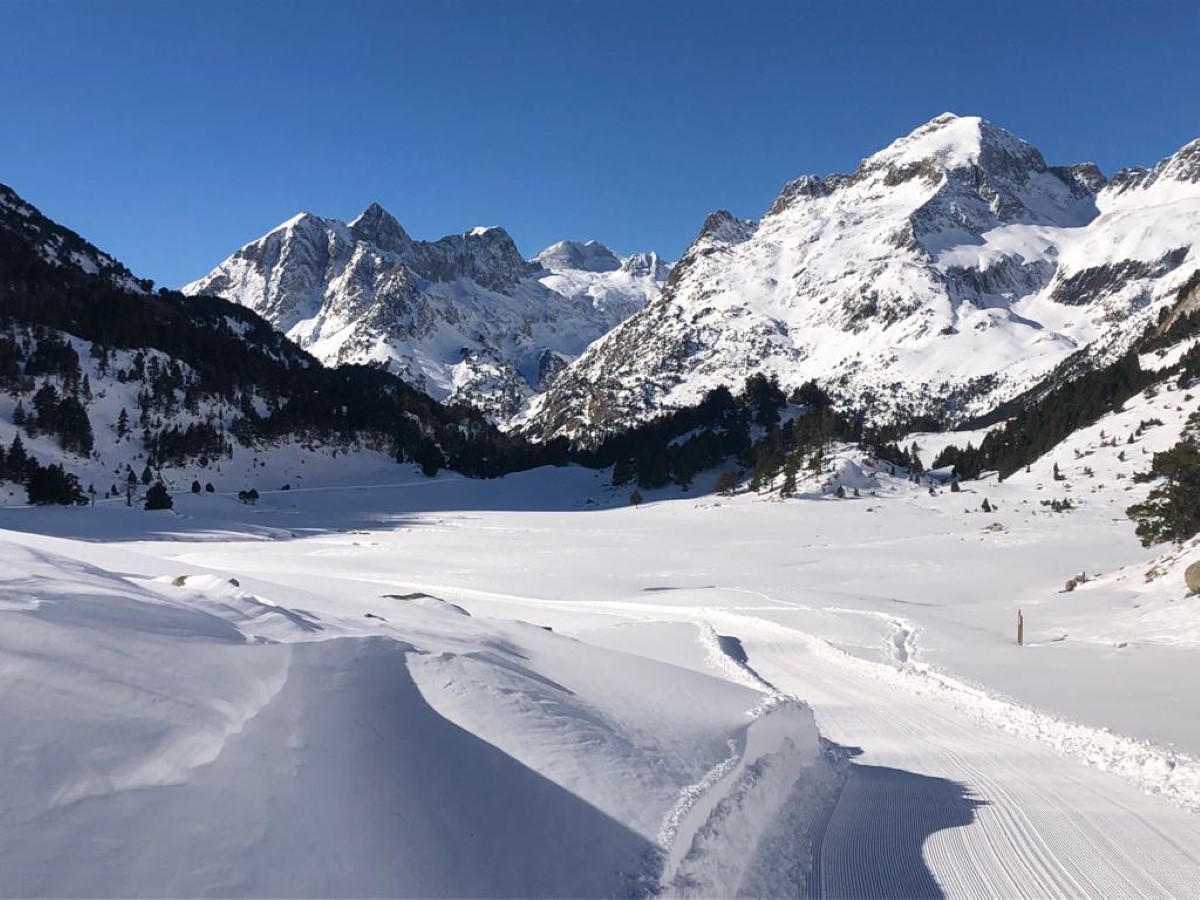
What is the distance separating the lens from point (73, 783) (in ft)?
11.1

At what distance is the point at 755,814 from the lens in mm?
6289

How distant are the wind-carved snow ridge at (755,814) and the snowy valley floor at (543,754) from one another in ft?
0.09

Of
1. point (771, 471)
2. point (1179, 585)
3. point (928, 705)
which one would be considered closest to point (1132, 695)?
point (928, 705)

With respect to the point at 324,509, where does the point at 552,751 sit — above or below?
above

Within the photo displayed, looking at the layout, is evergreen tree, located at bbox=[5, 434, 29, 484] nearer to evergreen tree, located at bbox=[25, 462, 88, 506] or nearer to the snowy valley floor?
evergreen tree, located at bbox=[25, 462, 88, 506]

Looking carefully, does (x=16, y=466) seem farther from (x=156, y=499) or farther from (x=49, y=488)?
(x=156, y=499)

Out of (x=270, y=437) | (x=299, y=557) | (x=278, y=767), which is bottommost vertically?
(x=299, y=557)

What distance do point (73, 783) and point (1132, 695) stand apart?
13.4 m

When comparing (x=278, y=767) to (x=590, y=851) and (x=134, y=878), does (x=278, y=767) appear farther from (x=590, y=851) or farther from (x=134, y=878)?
(x=590, y=851)

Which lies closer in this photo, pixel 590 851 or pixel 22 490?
pixel 590 851

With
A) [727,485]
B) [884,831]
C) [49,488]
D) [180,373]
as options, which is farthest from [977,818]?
[180,373]

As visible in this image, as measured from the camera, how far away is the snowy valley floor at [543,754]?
361cm

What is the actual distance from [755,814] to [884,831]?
1257 millimetres

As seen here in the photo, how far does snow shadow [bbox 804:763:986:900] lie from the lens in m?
5.56
